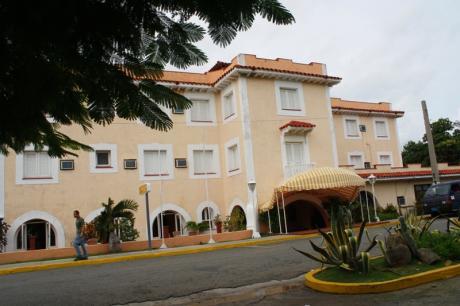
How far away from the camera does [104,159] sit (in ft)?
71.7

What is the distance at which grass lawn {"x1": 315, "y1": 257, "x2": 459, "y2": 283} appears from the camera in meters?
6.94

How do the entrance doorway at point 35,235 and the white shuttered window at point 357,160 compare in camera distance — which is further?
the white shuttered window at point 357,160

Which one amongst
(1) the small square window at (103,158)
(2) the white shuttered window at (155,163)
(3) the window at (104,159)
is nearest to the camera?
(3) the window at (104,159)

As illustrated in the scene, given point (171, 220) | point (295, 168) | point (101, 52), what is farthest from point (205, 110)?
point (101, 52)

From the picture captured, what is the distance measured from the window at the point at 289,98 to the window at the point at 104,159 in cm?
845

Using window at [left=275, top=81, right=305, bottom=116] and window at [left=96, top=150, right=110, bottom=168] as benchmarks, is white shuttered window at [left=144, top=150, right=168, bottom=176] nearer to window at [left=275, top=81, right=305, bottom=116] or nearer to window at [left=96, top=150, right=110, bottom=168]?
window at [left=96, top=150, right=110, bottom=168]

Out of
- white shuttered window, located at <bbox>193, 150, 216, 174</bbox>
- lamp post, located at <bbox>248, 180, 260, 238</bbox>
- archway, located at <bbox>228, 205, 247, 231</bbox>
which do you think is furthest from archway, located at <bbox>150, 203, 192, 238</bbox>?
lamp post, located at <bbox>248, 180, 260, 238</bbox>

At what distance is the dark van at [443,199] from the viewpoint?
22453 millimetres

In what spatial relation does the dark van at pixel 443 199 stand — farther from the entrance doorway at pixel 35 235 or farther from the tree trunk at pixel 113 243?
the entrance doorway at pixel 35 235

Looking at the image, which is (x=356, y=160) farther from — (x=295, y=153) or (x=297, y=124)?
(x=297, y=124)

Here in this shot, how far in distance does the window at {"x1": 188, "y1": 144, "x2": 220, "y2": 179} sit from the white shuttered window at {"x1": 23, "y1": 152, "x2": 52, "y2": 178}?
6.72 m

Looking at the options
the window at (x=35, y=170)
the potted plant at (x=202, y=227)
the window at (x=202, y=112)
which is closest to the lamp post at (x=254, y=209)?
the potted plant at (x=202, y=227)

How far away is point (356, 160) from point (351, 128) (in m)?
2.12

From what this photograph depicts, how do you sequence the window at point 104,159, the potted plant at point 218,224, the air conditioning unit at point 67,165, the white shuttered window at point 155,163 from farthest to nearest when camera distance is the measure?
the white shuttered window at point 155,163 → the potted plant at point 218,224 → the window at point 104,159 → the air conditioning unit at point 67,165
